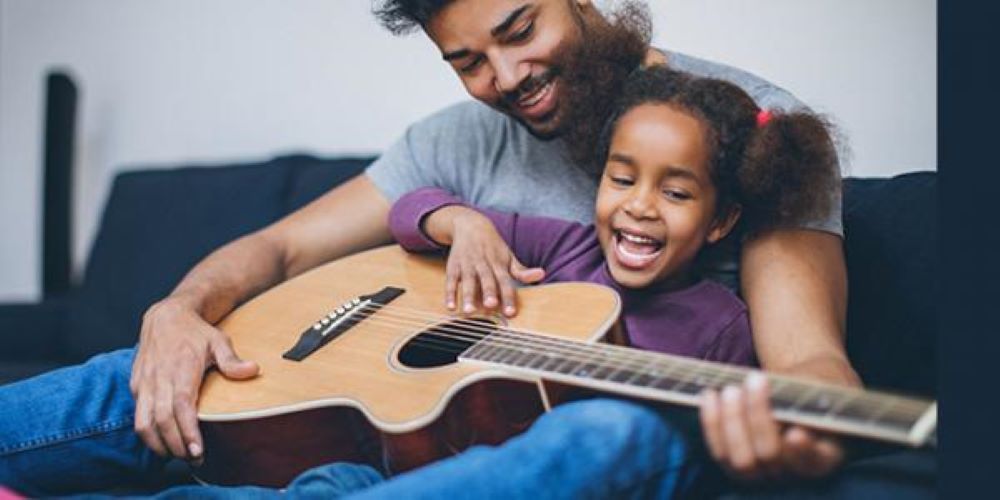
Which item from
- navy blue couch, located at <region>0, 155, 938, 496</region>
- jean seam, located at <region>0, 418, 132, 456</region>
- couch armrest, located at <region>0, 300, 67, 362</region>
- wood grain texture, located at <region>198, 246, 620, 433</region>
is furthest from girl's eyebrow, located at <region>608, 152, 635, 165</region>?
couch armrest, located at <region>0, 300, 67, 362</region>

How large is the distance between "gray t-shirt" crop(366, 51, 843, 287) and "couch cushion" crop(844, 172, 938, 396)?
53 mm

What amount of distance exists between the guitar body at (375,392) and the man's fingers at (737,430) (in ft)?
0.50

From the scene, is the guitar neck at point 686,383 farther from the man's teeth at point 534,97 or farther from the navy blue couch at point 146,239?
the navy blue couch at point 146,239

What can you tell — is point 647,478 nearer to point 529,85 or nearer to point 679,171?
point 679,171

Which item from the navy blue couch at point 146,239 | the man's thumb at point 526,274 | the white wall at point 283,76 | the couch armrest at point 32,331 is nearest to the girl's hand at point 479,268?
the man's thumb at point 526,274

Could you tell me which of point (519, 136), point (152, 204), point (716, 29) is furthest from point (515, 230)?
point (152, 204)

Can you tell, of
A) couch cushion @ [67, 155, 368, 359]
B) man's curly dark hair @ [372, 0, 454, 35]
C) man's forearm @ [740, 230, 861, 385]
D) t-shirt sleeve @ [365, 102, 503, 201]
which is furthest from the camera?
couch cushion @ [67, 155, 368, 359]

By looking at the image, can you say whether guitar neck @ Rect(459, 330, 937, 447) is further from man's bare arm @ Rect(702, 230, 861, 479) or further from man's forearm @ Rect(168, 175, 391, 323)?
man's forearm @ Rect(168, 175, 391, 323)

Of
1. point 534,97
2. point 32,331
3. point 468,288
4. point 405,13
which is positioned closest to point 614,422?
point 468,288

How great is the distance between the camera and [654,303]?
803 millimetres

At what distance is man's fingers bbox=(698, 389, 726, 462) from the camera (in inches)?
23.2

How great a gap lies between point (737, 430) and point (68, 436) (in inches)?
24.2

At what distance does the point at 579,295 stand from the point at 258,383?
29 cm

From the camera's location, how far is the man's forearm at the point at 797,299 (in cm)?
71
